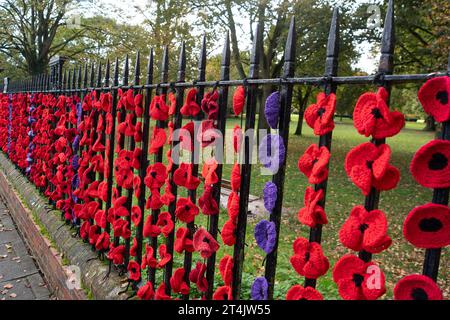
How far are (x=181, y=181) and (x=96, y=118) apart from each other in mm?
1531

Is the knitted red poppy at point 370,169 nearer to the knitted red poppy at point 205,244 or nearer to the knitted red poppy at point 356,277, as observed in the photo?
the knitted red poppy at point 356,277

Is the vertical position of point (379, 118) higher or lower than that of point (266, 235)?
higher

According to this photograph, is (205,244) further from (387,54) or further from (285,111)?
(387,54)

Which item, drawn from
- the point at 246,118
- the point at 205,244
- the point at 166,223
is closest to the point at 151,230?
the point at 166,223

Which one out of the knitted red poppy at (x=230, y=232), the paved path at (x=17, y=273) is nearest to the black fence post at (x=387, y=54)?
the knitted red poppy at (x=230, y=232)

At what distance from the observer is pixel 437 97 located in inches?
40.1

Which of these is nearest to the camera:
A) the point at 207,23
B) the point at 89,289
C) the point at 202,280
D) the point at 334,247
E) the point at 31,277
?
the point at 202,280

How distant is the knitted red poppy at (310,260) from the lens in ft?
4.39

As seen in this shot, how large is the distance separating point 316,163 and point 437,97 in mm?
430

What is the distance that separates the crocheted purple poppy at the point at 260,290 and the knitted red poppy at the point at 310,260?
0.76 ft

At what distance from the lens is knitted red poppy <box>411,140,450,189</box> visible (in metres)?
0.99
